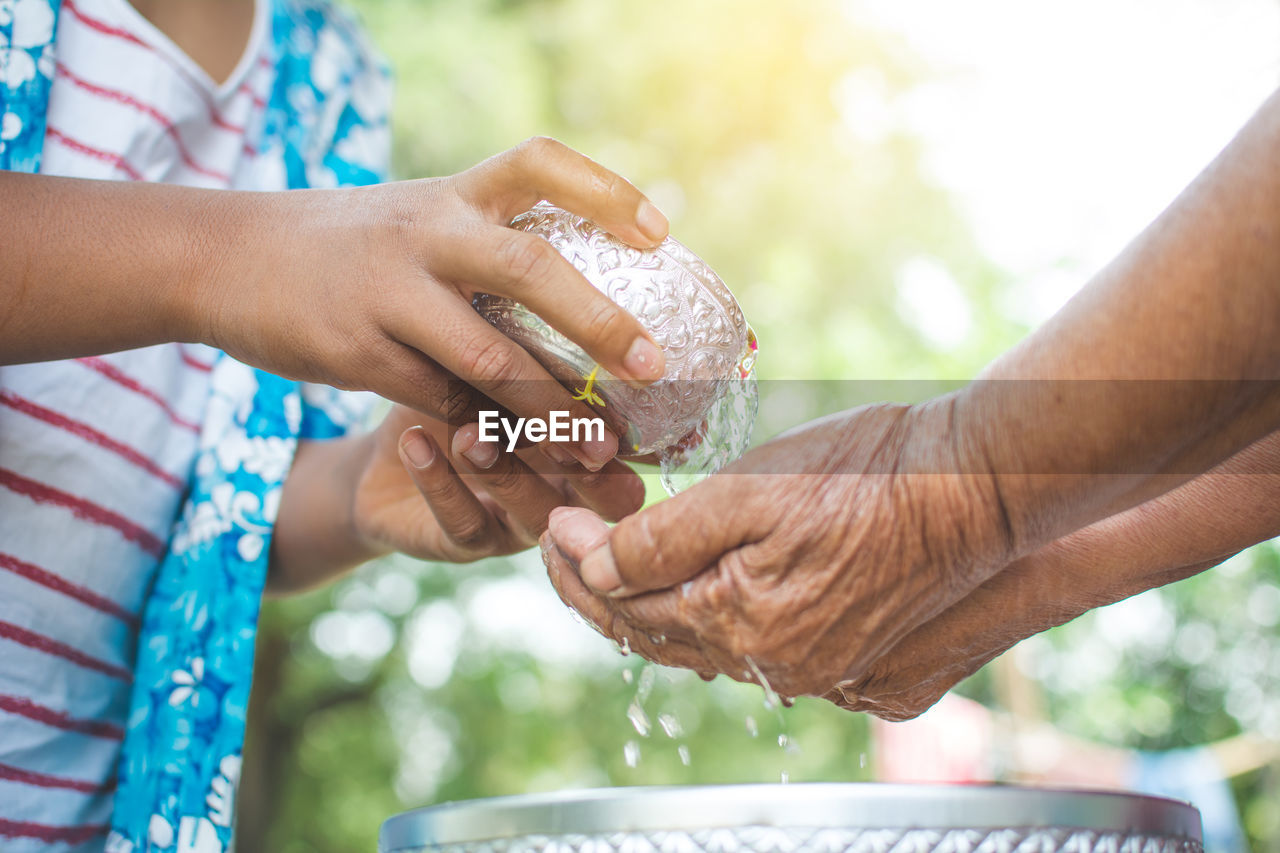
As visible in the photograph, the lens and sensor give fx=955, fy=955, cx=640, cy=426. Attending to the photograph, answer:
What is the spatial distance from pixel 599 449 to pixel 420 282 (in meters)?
0.28

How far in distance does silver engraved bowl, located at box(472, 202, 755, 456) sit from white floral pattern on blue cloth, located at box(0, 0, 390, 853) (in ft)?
1.92

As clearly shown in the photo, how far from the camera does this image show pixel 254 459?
54.8 inches

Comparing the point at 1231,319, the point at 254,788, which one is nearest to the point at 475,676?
the point at 254,788

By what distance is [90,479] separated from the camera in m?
1.25

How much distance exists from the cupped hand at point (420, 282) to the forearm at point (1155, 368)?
34 cm

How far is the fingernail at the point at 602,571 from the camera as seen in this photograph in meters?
0.86

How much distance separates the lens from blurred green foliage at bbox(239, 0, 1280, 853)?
6.01m

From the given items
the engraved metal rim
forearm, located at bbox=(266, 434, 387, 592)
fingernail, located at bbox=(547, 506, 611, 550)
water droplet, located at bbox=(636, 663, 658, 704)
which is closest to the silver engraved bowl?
fingernail, located at bbox=(547, 506, 611, 550)

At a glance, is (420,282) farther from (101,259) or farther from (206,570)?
(206,570)

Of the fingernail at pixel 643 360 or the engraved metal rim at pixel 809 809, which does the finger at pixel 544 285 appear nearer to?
the fingernail at pixel 643 360

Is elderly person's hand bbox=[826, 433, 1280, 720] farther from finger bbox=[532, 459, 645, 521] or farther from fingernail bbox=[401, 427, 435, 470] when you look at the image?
fingernail bbox=[401, 427, 435, 470]

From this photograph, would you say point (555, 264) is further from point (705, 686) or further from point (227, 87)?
point (705, 686)

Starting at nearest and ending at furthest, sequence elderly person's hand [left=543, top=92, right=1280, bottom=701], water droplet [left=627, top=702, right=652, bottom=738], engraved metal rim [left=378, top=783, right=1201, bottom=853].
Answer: engraved metal rim [left=378, top=783, right=1201, bottom=853], elderly person's hand [left=543, top=92, right=1280, bottom=701], water droplet [left=627, top=702, right=652, bottom=738]

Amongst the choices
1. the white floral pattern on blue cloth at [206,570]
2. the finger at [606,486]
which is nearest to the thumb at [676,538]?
the finger at [606,486]
